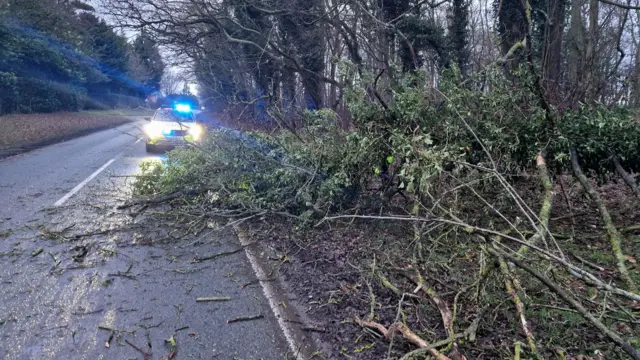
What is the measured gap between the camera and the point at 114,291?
4.09 metres

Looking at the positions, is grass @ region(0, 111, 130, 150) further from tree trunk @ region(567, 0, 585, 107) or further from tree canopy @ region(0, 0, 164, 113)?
A: tree trunk @ region(567, 0, 585, 107)

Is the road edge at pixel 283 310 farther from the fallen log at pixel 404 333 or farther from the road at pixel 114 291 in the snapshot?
the fallen log at pixel 404 333

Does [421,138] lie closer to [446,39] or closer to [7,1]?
[446,39]

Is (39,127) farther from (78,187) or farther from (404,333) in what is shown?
(404,333)

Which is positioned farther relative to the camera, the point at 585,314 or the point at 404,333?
the point at 404,333

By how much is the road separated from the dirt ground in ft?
1.62

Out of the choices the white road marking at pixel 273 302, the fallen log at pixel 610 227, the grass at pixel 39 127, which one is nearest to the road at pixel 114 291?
the white road marking at pixel 273 302

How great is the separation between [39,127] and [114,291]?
20554 millimetres

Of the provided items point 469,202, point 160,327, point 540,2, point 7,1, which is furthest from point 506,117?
point 7,1

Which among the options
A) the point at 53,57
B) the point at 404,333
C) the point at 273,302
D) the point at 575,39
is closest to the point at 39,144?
the point at 53,57

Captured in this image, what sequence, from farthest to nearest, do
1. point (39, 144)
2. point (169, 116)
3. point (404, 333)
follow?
point (39, 144)
point (169, 116)
point (404, 333)

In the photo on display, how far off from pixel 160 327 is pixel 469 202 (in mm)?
3533

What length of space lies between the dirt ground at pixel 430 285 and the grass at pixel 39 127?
1472 centimetres

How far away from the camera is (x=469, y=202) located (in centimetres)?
497
